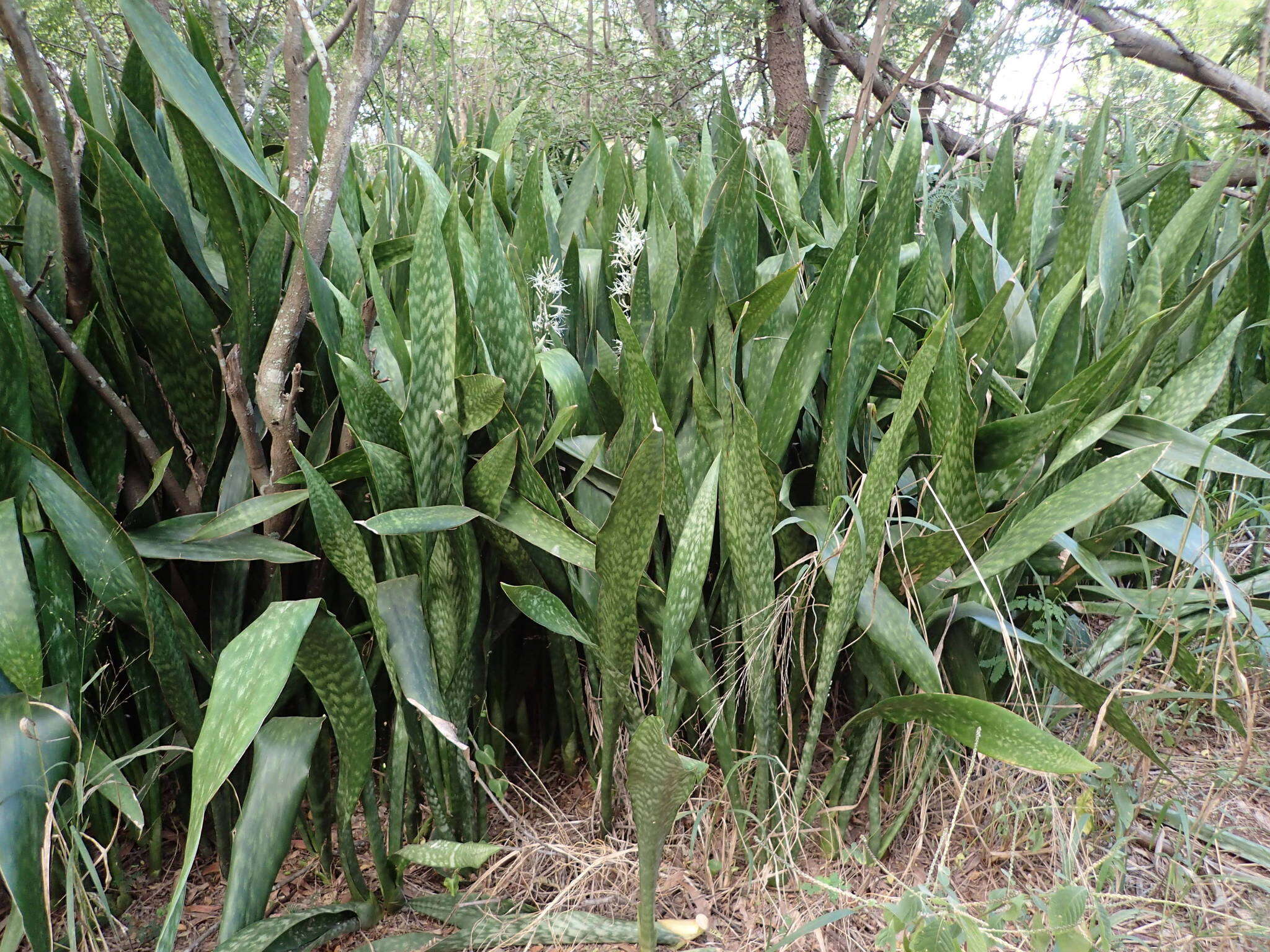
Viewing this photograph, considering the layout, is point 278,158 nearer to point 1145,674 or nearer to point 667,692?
point 667,692

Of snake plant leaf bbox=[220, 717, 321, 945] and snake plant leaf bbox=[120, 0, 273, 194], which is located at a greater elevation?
snake plant leaf bbox=[120, 0, 273, 194]

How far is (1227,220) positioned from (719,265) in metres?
0.94

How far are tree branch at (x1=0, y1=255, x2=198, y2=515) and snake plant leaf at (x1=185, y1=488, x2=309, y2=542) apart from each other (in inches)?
3.9

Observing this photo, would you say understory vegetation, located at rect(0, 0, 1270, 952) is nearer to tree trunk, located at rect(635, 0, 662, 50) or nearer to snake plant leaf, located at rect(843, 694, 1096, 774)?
snake plant leaf, located at rect(843, 694, 1096, 774)

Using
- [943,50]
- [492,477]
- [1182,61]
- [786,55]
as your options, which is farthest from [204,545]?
[786,55]

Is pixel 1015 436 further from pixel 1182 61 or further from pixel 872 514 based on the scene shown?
pixel 1182 61

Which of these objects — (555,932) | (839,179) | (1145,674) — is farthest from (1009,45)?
(555,932)

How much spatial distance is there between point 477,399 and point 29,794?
47 cm

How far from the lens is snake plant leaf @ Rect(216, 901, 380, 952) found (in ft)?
2.16

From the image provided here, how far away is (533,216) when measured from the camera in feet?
3.36

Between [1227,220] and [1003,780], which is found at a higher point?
[1227,220]

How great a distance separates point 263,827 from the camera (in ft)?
2.17

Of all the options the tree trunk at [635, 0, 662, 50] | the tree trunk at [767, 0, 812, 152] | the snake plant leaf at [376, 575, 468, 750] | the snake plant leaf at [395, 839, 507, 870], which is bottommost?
the snake plant leaf at [395, 839, 507, 870]

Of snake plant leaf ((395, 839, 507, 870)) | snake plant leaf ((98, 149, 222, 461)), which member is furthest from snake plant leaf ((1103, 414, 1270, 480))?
snake plant leaf ((98, 149, 222, 461))
